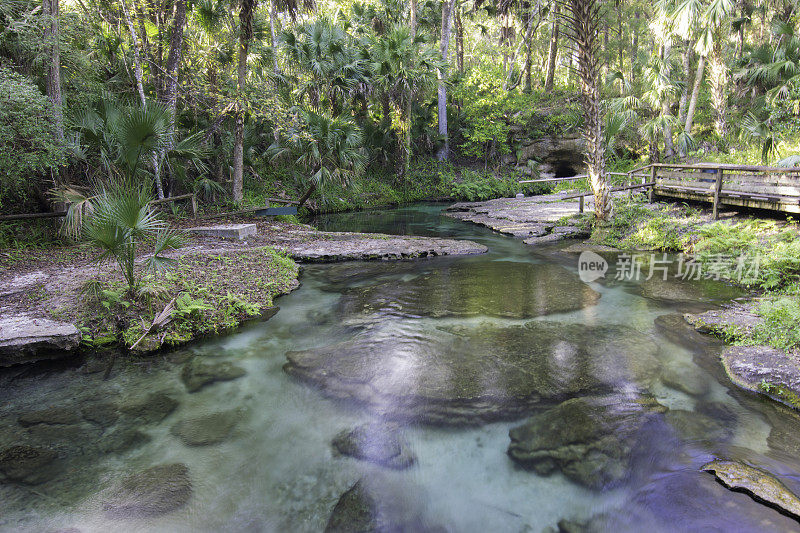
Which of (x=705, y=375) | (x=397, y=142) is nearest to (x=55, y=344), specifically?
(x=705, y=375)

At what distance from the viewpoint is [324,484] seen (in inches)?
130

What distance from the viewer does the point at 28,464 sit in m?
3.47

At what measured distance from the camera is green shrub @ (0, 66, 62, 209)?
7.26 meters

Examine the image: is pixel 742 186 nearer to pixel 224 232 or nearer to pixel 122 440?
pixel 224 232

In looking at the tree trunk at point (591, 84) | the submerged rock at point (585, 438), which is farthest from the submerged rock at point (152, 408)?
the tree trunk at point (591, 84)

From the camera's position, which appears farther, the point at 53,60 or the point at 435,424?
the point at 53,60

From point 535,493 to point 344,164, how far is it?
41.8ft

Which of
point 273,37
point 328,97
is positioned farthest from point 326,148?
point 273,37

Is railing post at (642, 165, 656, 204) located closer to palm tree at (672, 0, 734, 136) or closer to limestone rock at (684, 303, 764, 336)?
palm tree at (672, 0, 734, 136)

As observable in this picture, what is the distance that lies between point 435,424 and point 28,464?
3341mm

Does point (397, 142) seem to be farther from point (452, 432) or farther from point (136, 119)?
point (452, 432)

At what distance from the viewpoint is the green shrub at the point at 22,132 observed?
7262 mm

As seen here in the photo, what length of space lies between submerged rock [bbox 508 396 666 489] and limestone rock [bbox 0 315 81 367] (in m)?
5.08

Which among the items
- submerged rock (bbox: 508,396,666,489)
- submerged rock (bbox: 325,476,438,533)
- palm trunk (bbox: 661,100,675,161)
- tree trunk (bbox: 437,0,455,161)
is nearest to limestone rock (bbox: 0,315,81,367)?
submerged rock (bbox: 325,476,438,533)
